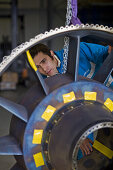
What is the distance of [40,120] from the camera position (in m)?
1.20

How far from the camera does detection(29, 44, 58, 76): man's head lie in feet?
6.35

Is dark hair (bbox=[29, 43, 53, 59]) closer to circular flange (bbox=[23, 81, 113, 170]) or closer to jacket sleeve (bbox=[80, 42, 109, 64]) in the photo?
jacket sleeve (bbox=[80, 42, 109, 64])

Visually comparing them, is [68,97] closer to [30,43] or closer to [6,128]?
[30,43]

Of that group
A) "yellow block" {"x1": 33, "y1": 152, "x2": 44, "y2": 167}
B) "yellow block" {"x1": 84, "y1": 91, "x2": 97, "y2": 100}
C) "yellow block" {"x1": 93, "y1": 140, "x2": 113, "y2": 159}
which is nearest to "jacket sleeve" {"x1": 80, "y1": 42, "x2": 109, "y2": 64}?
"yellow block" {"x1": 93, "y1": 140, "x2": 113, "y2": 159}

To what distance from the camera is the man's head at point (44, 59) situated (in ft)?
6.35

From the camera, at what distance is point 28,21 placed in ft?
38.7

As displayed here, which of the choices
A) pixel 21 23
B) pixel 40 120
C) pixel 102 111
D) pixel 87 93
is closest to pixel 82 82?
pixel 87 93

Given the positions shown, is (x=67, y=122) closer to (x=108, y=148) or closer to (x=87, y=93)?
(x=87, y=93)

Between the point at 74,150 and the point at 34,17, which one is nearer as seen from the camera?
the point at 74,150

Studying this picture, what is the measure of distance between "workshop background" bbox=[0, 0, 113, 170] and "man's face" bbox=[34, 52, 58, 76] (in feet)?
15.4

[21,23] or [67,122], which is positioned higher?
[21,23]

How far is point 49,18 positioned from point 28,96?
10363mm

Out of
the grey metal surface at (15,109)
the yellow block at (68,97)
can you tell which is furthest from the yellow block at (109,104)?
the grey metal surface at (15,109)

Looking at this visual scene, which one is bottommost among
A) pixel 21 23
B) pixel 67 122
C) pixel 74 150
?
pixel 74 150
